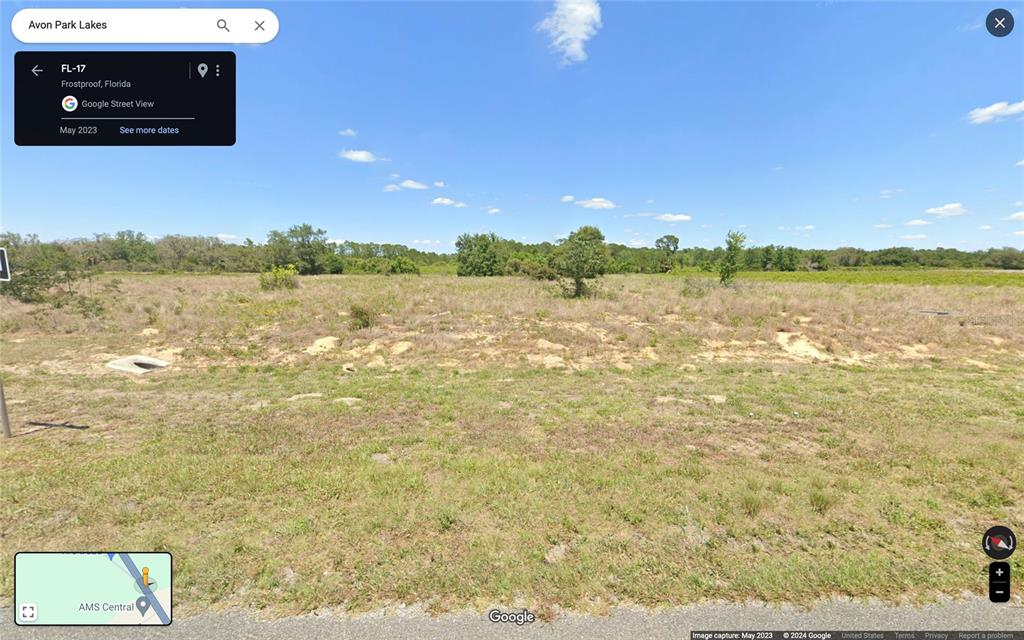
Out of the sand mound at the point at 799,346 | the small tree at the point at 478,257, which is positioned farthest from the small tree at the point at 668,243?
the sand mound at the point at 799,346

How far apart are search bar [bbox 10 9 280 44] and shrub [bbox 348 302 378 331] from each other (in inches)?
403

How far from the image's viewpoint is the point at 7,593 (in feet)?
8.87

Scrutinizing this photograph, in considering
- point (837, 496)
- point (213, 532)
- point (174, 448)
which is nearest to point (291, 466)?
point (213, 532)

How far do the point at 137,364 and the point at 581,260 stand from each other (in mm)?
19749

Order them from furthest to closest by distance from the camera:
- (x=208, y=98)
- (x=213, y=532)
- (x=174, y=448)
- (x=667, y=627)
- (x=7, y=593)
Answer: (x=174, y=448) → (x=208, y=98) → (x=213, y=532) → (x=7, y=593) → (x=667, y=627)

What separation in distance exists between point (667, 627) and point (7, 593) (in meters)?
4.93

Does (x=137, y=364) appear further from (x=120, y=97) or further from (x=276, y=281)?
(x=276, y=281)

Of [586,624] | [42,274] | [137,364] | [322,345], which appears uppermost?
[42,274]

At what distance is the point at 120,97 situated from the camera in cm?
359

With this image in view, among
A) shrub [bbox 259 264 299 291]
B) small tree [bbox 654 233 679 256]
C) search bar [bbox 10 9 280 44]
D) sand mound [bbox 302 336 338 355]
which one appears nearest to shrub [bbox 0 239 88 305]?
shrub [bbox 259 264 299 291]

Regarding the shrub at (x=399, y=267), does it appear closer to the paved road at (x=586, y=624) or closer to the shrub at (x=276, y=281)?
the shrub at (x=276, y=281)

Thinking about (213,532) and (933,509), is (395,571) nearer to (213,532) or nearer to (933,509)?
(213,532)

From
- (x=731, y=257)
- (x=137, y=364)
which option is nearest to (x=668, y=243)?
(x=731, y=257)

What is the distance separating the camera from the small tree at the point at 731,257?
29.4 m
